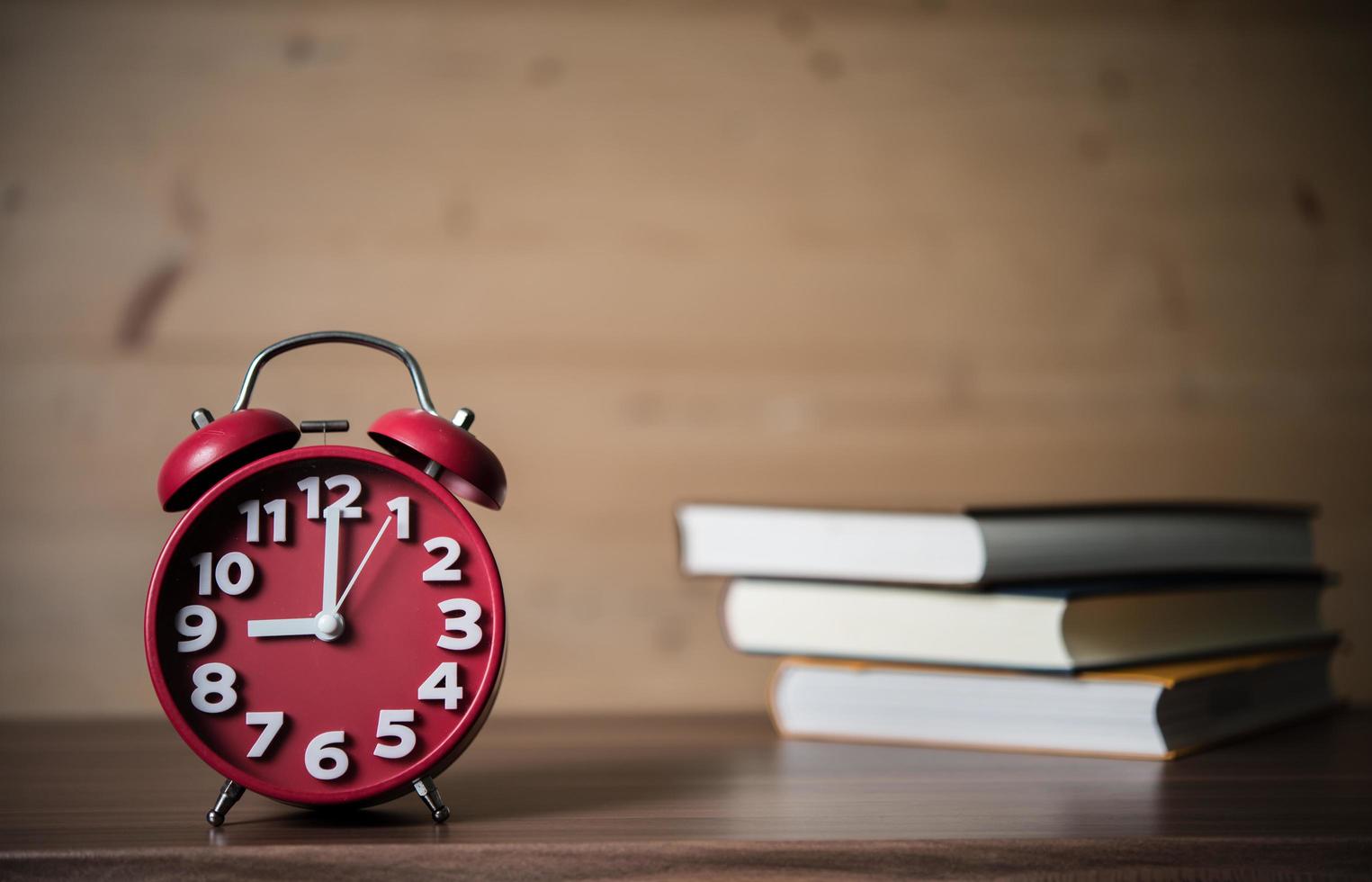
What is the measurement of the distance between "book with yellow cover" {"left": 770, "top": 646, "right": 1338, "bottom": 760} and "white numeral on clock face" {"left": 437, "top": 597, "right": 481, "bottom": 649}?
0.33 metres

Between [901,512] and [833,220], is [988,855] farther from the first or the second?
[833,220]

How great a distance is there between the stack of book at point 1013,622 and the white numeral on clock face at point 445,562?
30cm

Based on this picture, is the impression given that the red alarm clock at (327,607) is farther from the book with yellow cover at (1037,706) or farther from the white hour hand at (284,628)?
the book with yellow cover at (1037,706)

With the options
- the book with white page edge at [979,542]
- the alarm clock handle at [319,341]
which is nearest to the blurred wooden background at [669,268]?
the book with white page edge at [979,542]

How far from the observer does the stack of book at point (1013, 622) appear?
2.81 feet

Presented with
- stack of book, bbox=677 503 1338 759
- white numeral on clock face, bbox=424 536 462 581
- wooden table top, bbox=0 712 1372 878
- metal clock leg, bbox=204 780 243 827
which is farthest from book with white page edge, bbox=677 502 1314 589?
metal clock leg, bbox=204 780 243 827

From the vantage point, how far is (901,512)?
2.93ft

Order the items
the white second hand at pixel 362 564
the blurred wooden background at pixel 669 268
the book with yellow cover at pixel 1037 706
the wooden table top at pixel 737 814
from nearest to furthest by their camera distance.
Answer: the wooden table top at pixel 737 814
the white second hand at pixel 362 564
the book with yellow cover at pixel 1037 706
the blurred wooden background at pixel 669 268

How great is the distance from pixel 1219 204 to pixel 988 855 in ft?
2.85

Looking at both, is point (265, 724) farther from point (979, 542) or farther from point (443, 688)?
point (979, 542)

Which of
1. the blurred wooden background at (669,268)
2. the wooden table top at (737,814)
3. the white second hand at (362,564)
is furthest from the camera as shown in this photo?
the blurred wooden background at (669,268)

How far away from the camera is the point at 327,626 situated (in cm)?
67

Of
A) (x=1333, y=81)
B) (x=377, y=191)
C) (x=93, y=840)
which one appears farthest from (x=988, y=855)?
(x=1333, y=81)

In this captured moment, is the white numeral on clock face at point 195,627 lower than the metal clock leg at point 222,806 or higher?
higher
